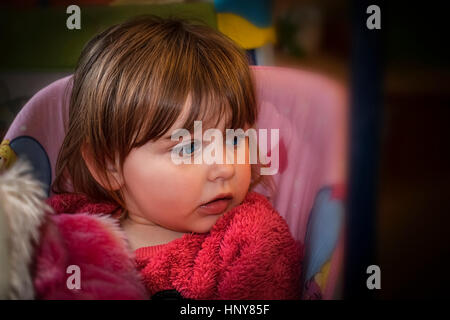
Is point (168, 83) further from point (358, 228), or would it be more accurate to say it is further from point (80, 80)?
point (358, 228)

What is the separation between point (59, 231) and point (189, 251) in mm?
181

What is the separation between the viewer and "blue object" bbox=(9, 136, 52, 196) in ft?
2.14

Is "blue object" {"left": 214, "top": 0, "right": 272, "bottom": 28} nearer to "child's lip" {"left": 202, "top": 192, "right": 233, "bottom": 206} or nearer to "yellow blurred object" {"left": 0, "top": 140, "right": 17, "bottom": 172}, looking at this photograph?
"child's lip" {"left": 202, "top": 192, "right": 233, "bottom": 206}

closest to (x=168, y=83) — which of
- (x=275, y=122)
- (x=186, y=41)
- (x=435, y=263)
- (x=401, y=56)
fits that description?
(x=186, y=41)

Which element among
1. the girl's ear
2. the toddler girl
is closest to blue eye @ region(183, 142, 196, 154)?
the toddler girl

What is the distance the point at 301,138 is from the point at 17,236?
39cm

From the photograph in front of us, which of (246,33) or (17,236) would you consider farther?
(246,33)

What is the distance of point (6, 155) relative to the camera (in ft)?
2.09

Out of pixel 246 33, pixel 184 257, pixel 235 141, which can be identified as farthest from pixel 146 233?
pixel 246 33

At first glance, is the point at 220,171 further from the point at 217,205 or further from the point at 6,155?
the point at 6,155

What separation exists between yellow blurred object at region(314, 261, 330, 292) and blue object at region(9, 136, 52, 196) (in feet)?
1.23

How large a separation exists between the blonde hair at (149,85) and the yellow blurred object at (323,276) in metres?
0.21
